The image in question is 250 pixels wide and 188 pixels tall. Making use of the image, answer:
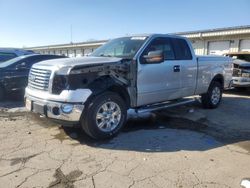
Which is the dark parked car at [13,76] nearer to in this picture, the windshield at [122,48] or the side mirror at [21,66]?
the side mirror at [21,66]

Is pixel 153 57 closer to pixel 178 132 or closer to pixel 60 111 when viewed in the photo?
pixel 178 132

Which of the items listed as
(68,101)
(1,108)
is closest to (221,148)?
(68,101)

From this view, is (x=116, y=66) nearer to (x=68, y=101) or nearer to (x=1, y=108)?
(x=68, y=101)

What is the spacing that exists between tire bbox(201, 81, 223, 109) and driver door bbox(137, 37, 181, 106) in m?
1.52

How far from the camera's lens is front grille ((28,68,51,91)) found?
480cm

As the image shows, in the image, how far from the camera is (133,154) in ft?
14.4

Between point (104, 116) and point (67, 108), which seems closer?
point (67, 108)

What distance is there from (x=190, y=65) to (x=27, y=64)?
5566 mm

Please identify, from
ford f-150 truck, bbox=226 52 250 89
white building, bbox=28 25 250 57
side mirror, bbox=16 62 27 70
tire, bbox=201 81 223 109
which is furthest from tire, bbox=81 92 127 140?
white building, bbox=28 25 250 57

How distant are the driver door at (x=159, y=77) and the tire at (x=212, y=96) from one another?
1523 mm

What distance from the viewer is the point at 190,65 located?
682cm

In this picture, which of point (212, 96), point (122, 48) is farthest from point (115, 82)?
point (212, 96)

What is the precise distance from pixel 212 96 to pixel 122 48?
3471 mm

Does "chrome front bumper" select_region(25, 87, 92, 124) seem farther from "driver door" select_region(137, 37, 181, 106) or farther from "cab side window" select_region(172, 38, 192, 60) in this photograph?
"cab side window" select_region(172, 38, 192, 60)
